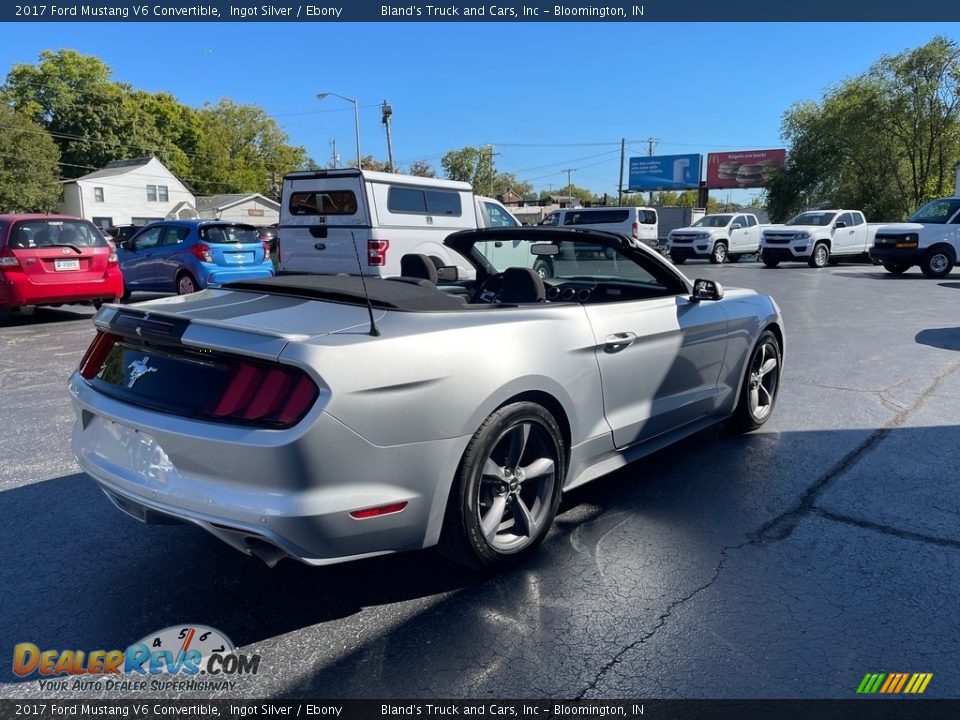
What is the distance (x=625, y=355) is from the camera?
11.8 feet

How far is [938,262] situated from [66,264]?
18.9 m

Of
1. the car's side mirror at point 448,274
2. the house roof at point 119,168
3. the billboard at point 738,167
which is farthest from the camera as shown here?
the billboard at point 738,167

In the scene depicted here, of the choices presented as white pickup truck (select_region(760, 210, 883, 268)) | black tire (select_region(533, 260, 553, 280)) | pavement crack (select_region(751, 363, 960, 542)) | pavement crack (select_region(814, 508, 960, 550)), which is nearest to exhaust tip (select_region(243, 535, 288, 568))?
pavement crack (select_region(751, 363, 960, 542))

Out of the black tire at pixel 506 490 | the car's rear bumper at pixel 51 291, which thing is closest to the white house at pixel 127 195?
the car's rear bumper at pixel 51 291

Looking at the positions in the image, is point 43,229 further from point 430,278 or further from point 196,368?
point 196,368

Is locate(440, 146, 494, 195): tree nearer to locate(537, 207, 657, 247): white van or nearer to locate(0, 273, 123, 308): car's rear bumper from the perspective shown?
locate(537, 207, 657, 247): white van

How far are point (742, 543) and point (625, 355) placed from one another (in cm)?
105

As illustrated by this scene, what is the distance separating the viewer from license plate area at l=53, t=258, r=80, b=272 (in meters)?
10.0

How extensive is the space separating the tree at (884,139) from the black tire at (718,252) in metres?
18.8

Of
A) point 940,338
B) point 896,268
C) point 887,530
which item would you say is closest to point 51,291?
point 887,530

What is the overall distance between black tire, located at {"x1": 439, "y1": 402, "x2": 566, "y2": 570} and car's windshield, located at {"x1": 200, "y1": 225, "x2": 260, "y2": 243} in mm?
10481

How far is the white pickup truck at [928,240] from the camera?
58.0ft

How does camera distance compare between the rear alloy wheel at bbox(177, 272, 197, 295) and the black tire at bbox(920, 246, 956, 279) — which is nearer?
the rear alloy wheel at bbox(177, 272, 197, 295)

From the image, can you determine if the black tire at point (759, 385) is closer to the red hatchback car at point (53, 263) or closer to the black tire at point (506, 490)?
the black tire at point (506, 490)
